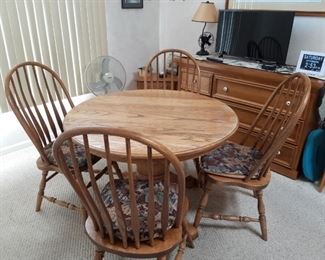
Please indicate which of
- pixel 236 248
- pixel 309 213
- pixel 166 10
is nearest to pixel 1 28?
pixel 166 10

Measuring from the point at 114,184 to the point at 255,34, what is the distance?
2053 mm

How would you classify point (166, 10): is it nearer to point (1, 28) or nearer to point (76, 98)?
point (76, 98)

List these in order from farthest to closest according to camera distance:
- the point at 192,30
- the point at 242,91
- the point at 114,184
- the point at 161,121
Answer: the point at 192,30
the point at 242,91
the point at 161,121
the point at 114,184

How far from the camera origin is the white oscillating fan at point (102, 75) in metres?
2.57

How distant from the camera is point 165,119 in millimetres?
1454

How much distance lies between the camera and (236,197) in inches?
80.6

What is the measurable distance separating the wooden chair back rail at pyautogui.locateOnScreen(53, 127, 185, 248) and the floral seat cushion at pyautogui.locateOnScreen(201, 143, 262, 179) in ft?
1.66

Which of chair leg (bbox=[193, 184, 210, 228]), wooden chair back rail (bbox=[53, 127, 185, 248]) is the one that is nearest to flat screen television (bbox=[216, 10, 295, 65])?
chair leg (bbox=[193, 184, 210, 228])

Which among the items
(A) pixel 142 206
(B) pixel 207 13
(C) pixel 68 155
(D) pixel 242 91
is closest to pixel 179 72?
(D) pixel 242 91

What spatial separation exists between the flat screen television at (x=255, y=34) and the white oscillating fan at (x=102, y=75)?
108 centimetres

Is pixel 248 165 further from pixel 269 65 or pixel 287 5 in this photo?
pixel 287 5

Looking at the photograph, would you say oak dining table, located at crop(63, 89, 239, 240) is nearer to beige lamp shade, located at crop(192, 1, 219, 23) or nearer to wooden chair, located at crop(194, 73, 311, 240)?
wooden chair, located at crop(194, 73, 311, 240)

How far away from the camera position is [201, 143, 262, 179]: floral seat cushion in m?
1.50

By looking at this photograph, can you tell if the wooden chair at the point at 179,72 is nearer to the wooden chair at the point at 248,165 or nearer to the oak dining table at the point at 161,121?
the oak dining table at the point at 161,121
